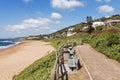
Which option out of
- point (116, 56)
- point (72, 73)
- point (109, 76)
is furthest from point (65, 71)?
point (116, 56)

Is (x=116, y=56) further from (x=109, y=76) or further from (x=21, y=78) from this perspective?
(x=21, y=78)

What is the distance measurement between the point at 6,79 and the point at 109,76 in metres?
11.3

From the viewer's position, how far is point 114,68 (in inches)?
488

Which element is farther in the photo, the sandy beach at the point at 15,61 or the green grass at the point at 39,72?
the sandy beach at the point at 15,61

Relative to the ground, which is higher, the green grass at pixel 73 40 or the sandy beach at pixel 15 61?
the green grass at pixel 73 40

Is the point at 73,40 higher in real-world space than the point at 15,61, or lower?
higher

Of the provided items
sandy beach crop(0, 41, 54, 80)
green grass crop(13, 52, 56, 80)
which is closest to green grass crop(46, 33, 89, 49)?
sandy beach crop(0, 41, 54, 80)

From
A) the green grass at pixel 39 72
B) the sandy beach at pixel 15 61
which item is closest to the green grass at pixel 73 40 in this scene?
the sandy beach at pixel 15 61

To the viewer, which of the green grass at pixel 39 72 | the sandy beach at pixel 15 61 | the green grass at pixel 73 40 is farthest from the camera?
the green grass at pixel 73 40

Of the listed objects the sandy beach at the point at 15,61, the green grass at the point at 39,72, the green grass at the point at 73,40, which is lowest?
the sandy beach at the point at 15,61

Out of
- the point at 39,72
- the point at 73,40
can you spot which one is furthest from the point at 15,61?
the point at 39,72

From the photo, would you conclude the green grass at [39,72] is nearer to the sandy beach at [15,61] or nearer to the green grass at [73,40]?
the sandy beach at [15,61]

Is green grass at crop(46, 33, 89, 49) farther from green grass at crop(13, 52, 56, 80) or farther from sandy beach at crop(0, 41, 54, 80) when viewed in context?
green grass at crop(13, 52, 56, 80)

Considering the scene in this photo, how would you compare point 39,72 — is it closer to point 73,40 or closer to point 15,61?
point 15,61
